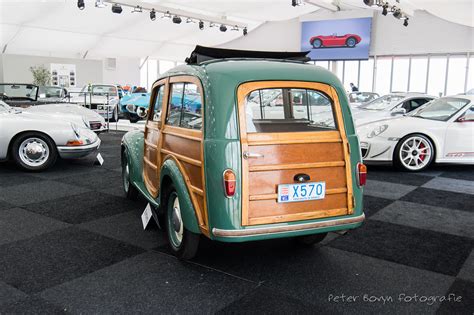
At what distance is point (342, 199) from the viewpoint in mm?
3047

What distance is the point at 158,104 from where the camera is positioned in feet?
13.0

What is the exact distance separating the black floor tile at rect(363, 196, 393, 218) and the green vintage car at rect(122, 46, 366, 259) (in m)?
1.40

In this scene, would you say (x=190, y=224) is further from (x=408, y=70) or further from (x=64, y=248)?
(x=408, y=70)

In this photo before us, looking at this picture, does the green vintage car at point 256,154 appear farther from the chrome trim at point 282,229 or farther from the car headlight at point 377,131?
the car headlight at point 377,131

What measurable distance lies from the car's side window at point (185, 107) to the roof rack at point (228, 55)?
23 cm

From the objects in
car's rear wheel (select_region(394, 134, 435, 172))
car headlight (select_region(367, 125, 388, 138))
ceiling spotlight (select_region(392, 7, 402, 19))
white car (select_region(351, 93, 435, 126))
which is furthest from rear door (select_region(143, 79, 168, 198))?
ceiling spotlight (select_region(392, 7, 402, 19))

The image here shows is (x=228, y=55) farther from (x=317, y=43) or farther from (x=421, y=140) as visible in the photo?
(x=317, y=43)

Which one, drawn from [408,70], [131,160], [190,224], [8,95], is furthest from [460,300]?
[408,70]

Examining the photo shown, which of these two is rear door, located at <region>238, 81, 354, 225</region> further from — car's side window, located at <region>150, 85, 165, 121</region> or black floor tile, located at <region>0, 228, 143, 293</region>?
black floor tile, located at <region>0, 228, 143, 293</region>

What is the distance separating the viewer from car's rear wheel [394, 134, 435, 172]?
686 cm

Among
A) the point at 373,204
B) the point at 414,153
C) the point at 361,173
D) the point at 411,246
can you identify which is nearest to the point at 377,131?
the point at 414,153

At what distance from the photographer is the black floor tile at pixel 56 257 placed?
2883 millimetres

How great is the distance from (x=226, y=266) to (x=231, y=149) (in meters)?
0.94

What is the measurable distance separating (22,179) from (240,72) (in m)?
4.33
